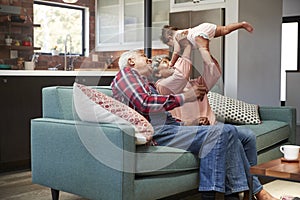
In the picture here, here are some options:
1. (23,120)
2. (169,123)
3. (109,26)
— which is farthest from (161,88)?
(109,26)

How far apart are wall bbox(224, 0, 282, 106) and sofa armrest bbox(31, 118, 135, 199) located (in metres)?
2.72

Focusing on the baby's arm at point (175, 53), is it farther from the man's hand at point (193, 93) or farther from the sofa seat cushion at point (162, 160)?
the sofa seat cushion at point (162, 160)

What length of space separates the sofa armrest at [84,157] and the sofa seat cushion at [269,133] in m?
1.34

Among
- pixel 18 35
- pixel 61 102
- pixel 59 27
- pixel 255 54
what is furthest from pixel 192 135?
pixel 59 27

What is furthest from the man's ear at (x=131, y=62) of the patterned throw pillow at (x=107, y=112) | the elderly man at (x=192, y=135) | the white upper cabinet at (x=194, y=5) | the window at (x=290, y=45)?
the window at (x=290, y=45)

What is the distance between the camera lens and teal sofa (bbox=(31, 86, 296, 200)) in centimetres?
213

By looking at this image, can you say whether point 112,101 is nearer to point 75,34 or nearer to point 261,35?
point 261,35

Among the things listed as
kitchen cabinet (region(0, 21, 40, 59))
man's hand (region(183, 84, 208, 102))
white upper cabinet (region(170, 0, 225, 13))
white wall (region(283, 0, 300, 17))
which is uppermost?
white wall (region(283, 0, 300, 17))

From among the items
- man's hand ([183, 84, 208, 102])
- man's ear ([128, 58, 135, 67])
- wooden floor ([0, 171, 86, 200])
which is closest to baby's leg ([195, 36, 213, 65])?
man's hand ([183, 84, 208, 102])

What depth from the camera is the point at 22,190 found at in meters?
3.10

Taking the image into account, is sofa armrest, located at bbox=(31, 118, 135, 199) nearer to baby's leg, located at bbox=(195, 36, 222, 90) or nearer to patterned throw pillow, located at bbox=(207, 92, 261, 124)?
baby's leg, located at bbox=(195, 36, 222, 90)

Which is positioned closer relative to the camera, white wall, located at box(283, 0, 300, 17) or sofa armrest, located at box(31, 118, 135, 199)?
sofa armrest, located at box(31, 118, 135, 199)

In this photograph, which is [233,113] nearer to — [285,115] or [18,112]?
[285,115]

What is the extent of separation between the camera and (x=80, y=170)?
91.8 inches
